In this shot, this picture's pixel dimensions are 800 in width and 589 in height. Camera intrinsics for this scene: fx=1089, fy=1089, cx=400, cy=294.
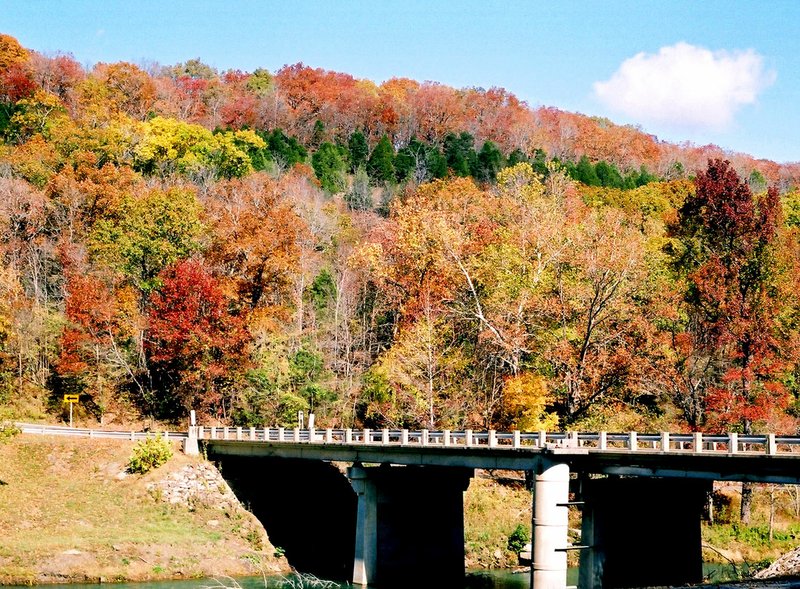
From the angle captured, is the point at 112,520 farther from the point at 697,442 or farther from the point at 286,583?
the point at 697,442

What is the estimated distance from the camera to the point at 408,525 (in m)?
53.4

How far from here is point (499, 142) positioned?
16062 cm

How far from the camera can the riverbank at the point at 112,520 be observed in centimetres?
5084

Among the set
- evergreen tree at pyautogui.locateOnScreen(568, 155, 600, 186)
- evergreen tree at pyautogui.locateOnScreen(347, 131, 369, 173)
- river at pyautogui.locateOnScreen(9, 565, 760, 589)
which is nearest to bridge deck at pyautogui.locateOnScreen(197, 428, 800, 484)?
river at pyautogui.locateOnScreen(9, 565, 760, 589)

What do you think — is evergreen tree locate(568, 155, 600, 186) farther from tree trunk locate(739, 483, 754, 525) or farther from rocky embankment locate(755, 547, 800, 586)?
rocky embankment locate(755, 547, 800, 586)

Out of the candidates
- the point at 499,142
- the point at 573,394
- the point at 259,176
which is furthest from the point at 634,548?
the point at 499,142

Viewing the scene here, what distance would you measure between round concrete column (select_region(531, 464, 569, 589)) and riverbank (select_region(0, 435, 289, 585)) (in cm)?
1292

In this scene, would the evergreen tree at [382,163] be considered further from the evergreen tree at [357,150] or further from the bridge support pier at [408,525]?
the bridge support pier at [408,525]

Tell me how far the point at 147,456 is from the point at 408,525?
1771 centimetres

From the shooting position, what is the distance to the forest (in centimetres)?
6544

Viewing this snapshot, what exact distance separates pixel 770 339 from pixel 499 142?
100 m

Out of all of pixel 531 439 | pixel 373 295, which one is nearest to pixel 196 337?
pixel 373 295

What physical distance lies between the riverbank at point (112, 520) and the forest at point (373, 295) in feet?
40.4

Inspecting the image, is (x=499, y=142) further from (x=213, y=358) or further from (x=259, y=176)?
(x=213, y=358)
